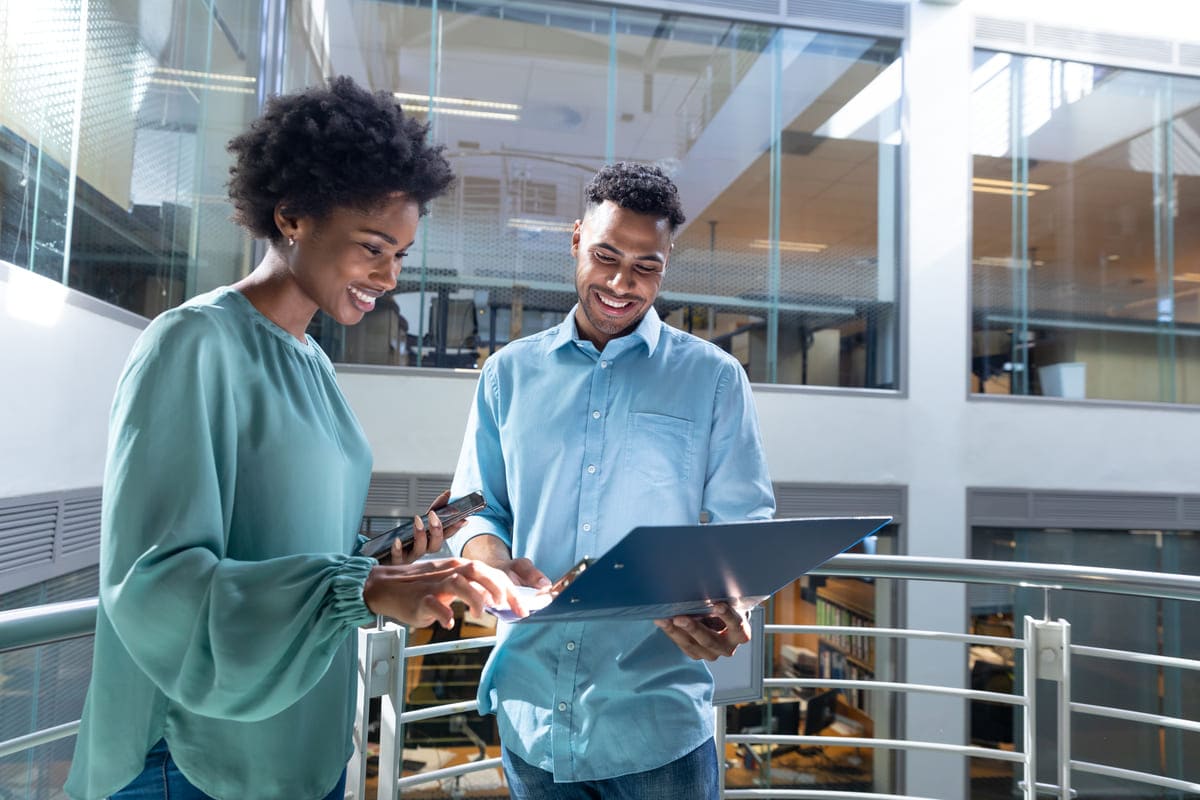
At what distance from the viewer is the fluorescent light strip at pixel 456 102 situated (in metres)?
6.11

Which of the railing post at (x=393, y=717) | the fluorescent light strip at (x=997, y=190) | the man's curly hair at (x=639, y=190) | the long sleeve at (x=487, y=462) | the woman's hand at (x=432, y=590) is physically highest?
the fluorescent light strip at (x=997, y=190)

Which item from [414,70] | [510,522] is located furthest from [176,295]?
[510,522]

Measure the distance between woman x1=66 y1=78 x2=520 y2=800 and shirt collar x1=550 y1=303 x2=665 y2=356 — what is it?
396 mm

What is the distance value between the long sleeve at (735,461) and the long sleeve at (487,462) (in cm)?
33

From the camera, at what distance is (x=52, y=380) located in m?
3.27

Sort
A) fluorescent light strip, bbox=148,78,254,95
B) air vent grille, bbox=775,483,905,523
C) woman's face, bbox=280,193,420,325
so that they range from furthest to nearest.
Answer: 1. air vent grille, bbox=775,483,905,523
2. fluorescent light strip, bbox=148,78,254,95
3. woman's face, bbox=280,193,420,325

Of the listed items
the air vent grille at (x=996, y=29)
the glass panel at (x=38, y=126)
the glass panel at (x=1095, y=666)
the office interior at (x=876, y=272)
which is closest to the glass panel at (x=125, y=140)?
the glass panel at (x=38, y=126)

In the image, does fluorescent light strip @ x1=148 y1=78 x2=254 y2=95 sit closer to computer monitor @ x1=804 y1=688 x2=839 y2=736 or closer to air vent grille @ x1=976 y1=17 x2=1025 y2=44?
air vent grille @ x1=976 y1=17 x2=1025 y2=44

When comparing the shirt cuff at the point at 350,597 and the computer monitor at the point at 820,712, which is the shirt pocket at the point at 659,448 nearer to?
the shirt cuff at the point at 350,597

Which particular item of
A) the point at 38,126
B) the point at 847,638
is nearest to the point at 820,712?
the point at 847,638

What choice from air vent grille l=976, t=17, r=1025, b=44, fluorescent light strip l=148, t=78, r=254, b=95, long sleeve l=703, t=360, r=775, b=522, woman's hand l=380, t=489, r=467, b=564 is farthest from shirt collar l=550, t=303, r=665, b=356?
air vent grille l=976, t=17, r=1025, b=44

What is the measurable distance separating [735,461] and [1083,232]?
6.90m

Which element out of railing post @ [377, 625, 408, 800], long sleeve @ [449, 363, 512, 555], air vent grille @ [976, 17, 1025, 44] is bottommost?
railing post @ [377, 625, 408, 800]

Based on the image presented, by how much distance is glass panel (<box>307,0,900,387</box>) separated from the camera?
610 cm
